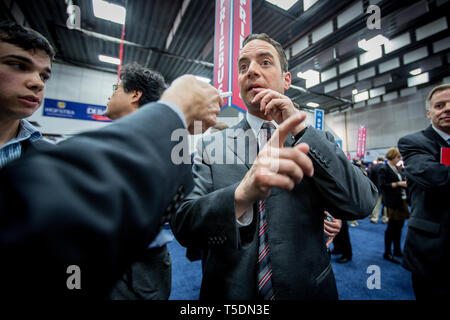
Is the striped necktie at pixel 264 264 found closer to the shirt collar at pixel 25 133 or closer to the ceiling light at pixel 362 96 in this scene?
the shirt collar at pixel 25 133

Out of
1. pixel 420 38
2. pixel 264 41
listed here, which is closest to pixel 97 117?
pixel 264 41

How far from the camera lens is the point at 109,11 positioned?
5078 millimetres

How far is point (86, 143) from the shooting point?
31cm

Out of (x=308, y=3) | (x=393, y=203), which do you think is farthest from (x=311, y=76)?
(x=393, y=203)

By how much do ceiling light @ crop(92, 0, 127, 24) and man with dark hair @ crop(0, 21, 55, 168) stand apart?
553cm

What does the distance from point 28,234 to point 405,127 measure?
608 inches

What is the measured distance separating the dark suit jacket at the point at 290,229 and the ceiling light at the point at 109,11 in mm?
6496

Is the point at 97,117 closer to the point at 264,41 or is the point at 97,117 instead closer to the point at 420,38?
the point at 264,41

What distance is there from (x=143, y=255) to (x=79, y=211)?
104 centimetres

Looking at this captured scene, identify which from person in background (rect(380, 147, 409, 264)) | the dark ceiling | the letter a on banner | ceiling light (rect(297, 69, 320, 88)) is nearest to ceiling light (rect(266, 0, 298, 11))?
the dark ceiling

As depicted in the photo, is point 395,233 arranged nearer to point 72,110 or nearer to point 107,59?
point 107,59

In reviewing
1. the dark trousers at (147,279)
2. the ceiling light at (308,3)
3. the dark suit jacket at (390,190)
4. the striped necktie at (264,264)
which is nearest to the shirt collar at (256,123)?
the striped necktie at (264,264)

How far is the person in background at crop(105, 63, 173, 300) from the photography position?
103 centimetres

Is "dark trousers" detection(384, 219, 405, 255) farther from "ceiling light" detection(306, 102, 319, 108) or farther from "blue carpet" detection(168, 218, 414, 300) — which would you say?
"ceiling light" detection(306, 102, 319, 108)
